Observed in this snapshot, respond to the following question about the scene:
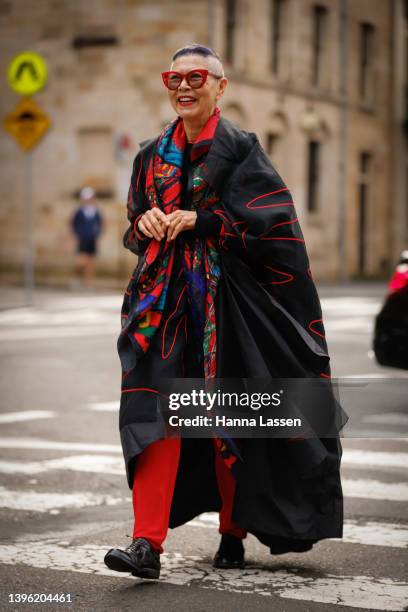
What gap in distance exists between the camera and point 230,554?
17.4 ft

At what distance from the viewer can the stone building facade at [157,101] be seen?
102ft

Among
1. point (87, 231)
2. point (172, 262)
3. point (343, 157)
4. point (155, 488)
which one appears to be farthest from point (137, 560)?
point (343, 157)

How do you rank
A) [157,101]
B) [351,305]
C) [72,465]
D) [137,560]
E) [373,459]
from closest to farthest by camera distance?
[137,560]
[72,465]
[373,459]
[351,305]
[157,101]

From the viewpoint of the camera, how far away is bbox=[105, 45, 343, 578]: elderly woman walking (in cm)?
502

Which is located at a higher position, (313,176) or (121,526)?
(313,176)

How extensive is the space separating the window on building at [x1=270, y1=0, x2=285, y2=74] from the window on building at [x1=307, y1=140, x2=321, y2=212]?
9.04 feet

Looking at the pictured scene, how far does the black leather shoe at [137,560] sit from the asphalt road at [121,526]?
53 mm

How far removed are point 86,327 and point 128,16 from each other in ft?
49.2

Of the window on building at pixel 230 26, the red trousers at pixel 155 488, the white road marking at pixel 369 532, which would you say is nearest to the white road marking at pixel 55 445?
the white road marking at pixel 369 532

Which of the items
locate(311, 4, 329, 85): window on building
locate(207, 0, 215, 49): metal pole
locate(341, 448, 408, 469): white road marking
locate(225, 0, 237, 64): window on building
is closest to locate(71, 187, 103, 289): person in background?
locate(207, 0, 215, 49): metal pole

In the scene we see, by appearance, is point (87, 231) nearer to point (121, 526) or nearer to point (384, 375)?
point (384, 375)

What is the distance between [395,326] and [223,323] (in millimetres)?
5204

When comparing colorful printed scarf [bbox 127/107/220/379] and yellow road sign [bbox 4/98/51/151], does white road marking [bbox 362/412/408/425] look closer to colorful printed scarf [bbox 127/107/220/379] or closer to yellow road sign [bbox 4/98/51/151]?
colorful printed scarf [bbox 127/107/220/379]

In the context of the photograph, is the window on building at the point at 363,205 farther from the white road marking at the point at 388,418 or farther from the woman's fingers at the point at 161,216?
the woman's fingers at the point at 161,216
